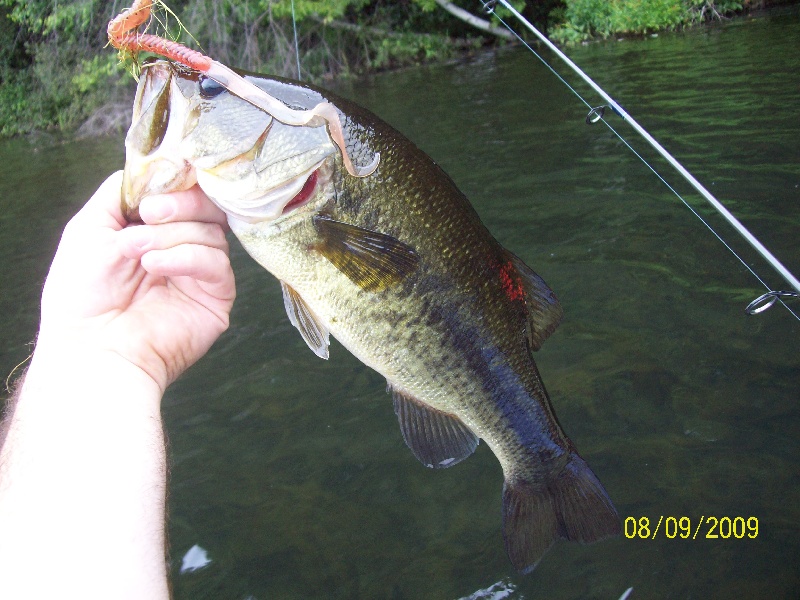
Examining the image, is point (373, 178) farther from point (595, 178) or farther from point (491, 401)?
point (595, 178)

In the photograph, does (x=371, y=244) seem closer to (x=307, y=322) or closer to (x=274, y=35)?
(x=307, y=322)

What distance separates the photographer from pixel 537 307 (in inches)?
86.4

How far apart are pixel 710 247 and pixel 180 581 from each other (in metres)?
4.24

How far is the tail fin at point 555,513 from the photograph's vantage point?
7.04ft

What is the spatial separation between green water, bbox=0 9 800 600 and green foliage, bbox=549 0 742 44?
1040 centimetres

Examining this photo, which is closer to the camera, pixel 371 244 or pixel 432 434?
pixel 371 244

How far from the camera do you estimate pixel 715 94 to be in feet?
28.7

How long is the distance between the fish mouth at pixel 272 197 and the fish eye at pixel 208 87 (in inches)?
8.6

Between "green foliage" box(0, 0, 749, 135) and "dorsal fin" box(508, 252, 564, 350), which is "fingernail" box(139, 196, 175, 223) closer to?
"dorsal fin" box(508, 252, 564, 350)

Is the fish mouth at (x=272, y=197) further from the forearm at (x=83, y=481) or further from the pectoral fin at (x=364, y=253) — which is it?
the forearm at (x=83, y=481)

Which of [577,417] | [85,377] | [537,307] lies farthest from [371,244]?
[577,417]

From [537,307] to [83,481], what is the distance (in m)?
1.47

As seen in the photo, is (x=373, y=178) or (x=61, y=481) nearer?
(x=61, y=481)

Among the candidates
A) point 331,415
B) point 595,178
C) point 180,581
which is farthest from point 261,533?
point 595,178
